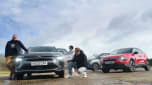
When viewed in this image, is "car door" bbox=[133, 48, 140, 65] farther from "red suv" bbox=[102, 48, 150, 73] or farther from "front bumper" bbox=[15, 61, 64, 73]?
"front bumper" bbox=[15, 61, 64, 73]

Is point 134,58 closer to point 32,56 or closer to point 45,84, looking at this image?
point 32,56

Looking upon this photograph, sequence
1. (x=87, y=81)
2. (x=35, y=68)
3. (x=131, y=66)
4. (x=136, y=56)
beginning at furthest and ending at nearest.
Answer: (x=136, y=56)
(x=131, y=66)
(x=35, y=68)
(x=87, y=81)

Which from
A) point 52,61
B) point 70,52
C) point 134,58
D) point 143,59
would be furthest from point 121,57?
point 52,61

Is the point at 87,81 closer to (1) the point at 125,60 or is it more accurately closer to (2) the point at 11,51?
(2) the point at 11,51

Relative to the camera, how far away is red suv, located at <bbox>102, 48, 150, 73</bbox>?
1398 cm

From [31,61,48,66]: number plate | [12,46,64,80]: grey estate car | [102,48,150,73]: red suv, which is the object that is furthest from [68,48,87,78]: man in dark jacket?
[102,48,150,73]: red suv

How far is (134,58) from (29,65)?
7372 mm

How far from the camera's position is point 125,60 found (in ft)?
46.0

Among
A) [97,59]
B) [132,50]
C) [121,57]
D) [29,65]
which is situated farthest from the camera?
[97,59]

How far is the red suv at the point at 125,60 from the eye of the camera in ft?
45.9

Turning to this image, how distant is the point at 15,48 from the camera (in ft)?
34.7

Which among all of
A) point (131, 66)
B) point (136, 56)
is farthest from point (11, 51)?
point (136, 56)

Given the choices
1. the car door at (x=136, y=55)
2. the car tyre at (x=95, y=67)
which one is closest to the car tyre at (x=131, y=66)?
the car door at (x=136, y=55)

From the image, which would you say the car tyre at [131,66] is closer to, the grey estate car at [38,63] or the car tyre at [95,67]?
the car tyre at [95,67]
